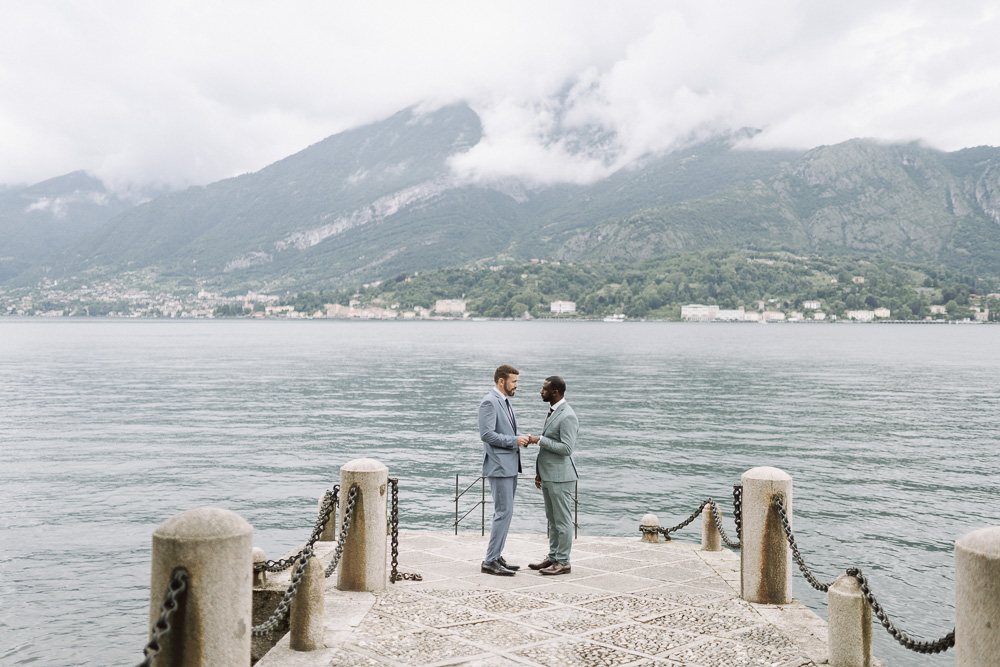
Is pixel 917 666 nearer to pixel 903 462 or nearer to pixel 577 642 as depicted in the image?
pixel 577 642

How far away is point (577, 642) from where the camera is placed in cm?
658

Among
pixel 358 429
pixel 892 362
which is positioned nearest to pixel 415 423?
pixel 358 429

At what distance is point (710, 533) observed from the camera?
34.0 feet

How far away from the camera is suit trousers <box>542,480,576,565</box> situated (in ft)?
28.2

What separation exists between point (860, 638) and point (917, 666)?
5.75m

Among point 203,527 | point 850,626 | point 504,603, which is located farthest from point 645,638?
point 203,527

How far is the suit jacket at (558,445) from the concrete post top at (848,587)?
3.02 m

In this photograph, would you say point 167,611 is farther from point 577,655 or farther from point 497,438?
point 497,438

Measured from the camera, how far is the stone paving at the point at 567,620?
6254 millimetres

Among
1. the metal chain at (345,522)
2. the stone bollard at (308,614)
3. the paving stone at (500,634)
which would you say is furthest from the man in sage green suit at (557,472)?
the stone bollard at (308,614)

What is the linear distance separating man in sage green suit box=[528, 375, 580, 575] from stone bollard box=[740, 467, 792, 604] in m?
1.95

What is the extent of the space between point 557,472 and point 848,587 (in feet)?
11.1

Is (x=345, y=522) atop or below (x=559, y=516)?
atop

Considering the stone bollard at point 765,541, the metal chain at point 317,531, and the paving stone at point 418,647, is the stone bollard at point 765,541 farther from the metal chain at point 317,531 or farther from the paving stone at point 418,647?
the metal chain at point 317,531
